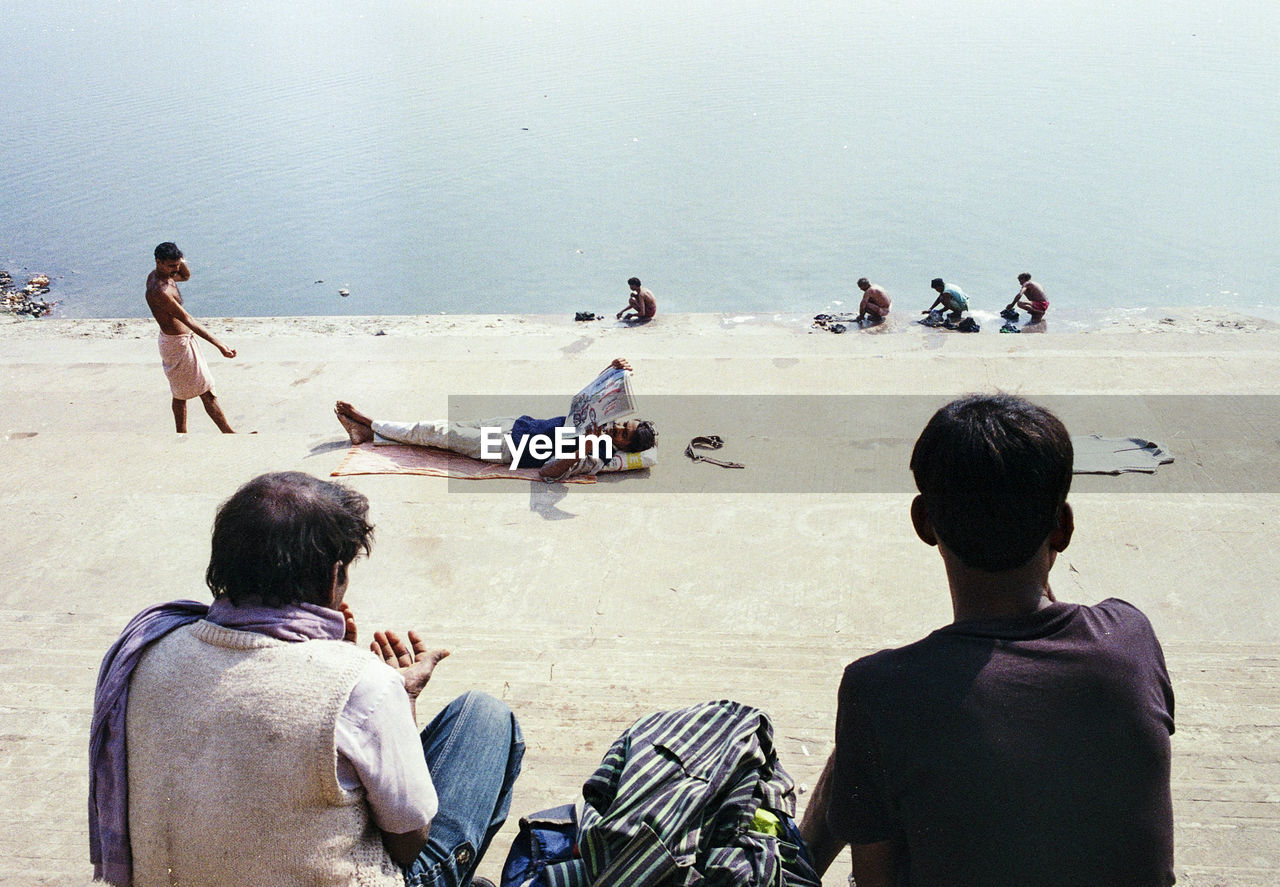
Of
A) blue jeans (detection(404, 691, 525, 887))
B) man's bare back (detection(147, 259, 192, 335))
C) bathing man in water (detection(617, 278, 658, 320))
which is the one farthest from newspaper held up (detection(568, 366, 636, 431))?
bathing man in water (detection(617, 278, 658, 320))

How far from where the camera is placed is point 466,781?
7.22ft

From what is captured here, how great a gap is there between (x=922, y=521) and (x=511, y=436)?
4.59m

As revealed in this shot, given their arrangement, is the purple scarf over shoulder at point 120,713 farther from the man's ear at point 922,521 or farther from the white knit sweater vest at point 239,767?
the man's ear at point 922,521

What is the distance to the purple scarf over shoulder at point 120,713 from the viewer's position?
5.64 feet

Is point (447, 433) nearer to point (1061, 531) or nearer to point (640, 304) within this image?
point (1061, 531)

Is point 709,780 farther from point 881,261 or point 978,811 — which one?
point 881,261

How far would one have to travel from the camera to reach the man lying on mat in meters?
5.99

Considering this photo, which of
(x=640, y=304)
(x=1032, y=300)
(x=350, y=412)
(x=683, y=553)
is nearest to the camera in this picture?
(x=683, y=553)

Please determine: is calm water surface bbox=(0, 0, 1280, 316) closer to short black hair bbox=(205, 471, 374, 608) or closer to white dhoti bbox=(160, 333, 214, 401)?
white dhoti bbox=(160, 333, 214, 401)

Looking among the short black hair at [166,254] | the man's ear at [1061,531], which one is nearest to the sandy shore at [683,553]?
the man's ear at [1061,531]

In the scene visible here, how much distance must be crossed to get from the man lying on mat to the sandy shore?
0.78 feet

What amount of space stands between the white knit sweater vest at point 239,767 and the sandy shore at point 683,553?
2.88 feet

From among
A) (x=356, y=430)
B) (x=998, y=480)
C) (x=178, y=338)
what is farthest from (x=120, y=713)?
(x=178, y=338)

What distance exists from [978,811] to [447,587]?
317 cm
